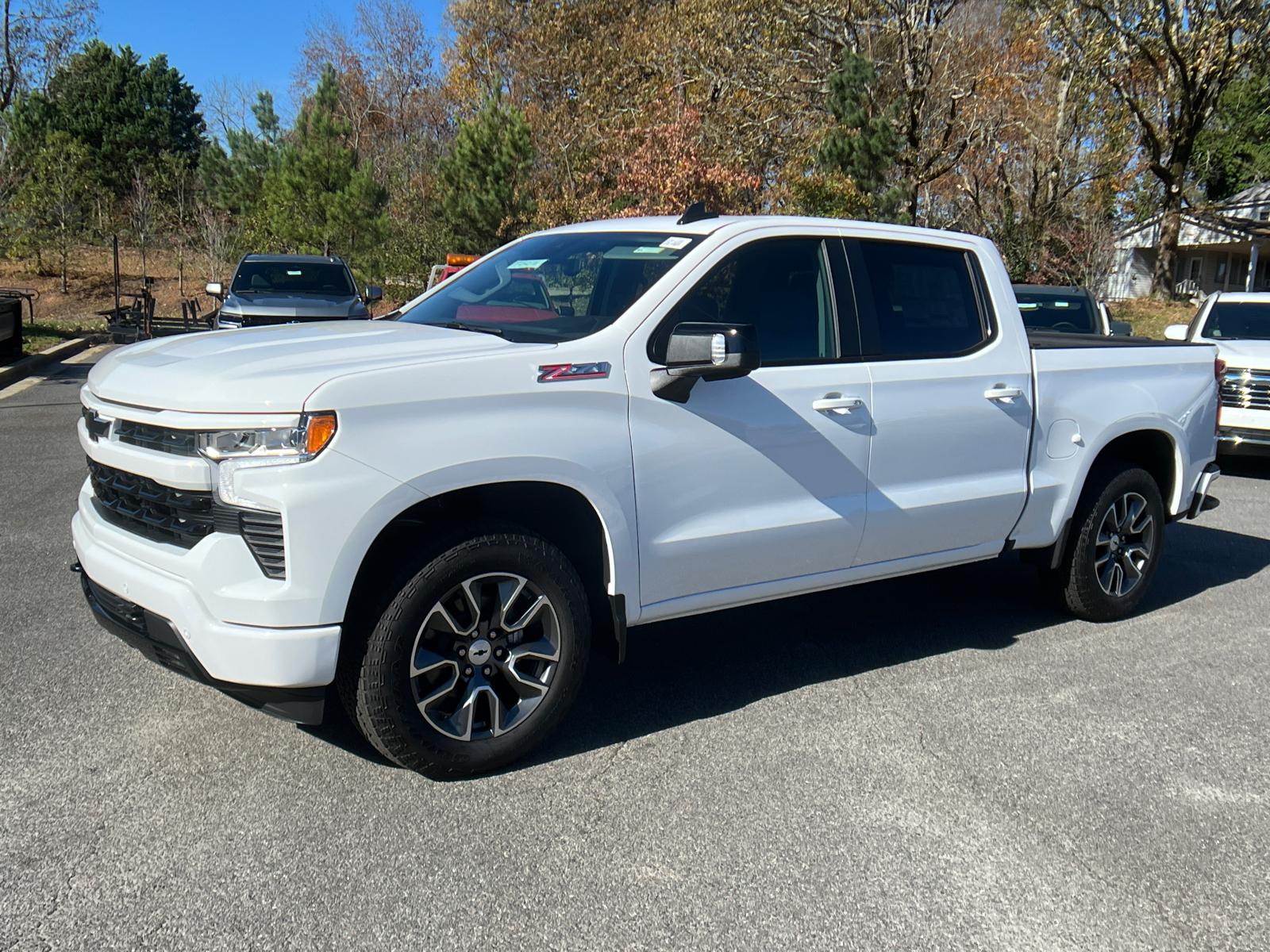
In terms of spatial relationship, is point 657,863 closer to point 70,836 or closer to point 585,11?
point 70,836

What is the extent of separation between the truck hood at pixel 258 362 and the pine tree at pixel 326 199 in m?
26.6

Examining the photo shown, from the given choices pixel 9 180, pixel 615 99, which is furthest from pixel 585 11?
pixel 9 180

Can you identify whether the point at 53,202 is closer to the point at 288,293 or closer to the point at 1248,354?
the point at 288,293

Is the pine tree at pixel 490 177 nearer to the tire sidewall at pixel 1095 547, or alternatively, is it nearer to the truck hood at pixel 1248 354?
the truck hood at pixel 1248 354

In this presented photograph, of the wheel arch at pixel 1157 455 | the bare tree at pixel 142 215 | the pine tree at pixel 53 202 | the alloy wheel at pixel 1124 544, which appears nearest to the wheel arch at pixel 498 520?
the alloy wheel at pixel 1124 544

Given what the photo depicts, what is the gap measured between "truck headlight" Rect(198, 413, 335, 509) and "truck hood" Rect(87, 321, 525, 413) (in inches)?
2.6

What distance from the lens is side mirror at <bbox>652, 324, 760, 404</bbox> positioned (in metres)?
3.67

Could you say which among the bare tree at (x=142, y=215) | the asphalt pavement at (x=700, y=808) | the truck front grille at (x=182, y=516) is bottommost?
the asphalt pavement at (x=700, y=808)

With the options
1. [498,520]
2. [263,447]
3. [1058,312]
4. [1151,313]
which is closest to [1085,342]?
[498,520]

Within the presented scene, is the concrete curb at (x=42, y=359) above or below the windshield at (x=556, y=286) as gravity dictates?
below

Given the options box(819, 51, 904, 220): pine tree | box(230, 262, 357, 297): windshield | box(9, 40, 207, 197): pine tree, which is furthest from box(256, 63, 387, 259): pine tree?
box(9, 40, 207, 197): pine tree

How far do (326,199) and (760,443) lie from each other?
28.5 meters

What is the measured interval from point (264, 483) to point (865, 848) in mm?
2125

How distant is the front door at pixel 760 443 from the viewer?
394cm
